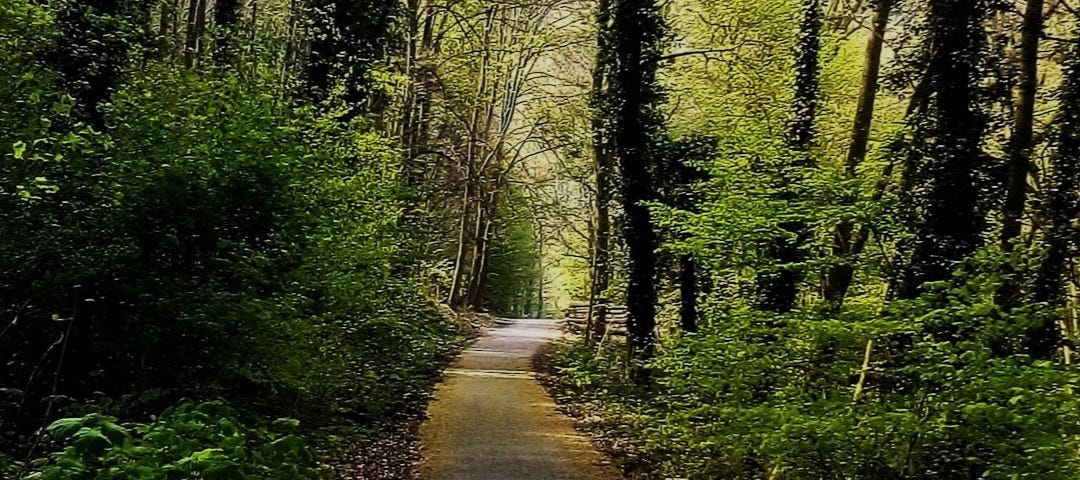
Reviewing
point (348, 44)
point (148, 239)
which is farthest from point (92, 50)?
point (348, 44)

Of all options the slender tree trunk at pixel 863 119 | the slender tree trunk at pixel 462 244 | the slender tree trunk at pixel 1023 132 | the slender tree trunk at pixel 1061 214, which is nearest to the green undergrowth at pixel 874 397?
the slender tree trunk at pixel 1061 214

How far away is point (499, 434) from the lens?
12.3 metres

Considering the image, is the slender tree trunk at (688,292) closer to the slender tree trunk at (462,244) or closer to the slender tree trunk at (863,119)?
the slender tree trunk at (863,119)

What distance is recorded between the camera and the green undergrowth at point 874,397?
21.3 feet

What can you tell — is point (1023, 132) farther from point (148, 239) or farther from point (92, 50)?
point (92, 50)

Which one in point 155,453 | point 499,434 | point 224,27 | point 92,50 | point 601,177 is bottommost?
point 499,434

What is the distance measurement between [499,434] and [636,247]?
5.03 meters

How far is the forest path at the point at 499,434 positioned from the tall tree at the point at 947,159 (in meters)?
4.32

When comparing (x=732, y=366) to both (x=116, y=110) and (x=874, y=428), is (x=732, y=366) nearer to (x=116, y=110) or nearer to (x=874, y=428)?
(x=874, y=428)

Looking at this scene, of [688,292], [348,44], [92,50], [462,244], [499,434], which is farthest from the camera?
[462,244]

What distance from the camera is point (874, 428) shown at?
7.33 metres

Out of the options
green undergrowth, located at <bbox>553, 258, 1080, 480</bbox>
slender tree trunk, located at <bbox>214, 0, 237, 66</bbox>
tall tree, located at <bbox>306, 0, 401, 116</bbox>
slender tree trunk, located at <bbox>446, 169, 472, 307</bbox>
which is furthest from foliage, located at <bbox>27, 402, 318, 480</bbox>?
slender tree trunk, located at <bbox>446, 169, 472, 307</bbox>

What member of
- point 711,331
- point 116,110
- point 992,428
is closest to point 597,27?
point 711,331

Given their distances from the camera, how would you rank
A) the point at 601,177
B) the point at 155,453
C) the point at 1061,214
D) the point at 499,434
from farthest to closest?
the point at 601,177 < the point at 499,434 < the point at 1061,214 < the point at 155,453
